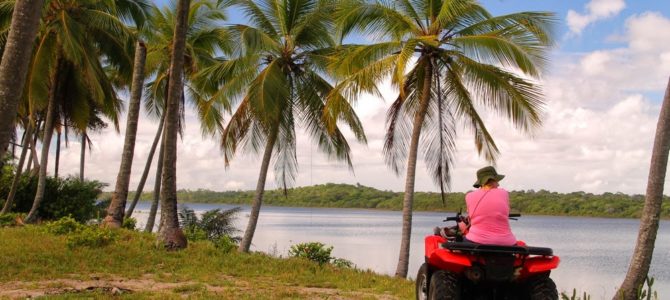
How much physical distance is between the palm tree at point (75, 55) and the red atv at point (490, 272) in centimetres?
1274

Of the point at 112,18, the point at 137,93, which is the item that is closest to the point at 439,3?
the point at 137,93

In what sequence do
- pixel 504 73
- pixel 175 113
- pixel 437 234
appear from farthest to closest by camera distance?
pixel 504 73
pixel 175 113
pixel 437 234

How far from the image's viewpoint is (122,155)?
52.4ft

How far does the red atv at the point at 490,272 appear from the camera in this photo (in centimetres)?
539

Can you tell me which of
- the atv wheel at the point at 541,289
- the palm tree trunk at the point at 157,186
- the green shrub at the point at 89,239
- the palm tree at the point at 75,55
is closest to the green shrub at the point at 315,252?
the green shrub at the point at 89,239

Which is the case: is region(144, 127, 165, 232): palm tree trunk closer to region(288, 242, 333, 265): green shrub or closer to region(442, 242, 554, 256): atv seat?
region(288, 242, 333, 265): green shrub

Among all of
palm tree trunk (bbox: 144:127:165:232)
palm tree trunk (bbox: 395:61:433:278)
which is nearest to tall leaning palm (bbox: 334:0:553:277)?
palm tree trunk (bbox: 395:61:433:278)

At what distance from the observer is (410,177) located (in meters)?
14.1

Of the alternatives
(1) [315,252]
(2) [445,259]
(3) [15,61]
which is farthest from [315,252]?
(2) [445,259]

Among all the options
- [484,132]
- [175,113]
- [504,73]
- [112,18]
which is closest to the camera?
[175,113]

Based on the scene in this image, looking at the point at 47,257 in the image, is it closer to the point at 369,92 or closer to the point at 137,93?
the point at 137,93

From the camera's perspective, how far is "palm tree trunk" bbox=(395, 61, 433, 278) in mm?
13945

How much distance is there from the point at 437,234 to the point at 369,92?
772 centimetres

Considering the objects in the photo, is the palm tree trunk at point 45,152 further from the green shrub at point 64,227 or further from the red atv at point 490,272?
the red atv at point 490,272
